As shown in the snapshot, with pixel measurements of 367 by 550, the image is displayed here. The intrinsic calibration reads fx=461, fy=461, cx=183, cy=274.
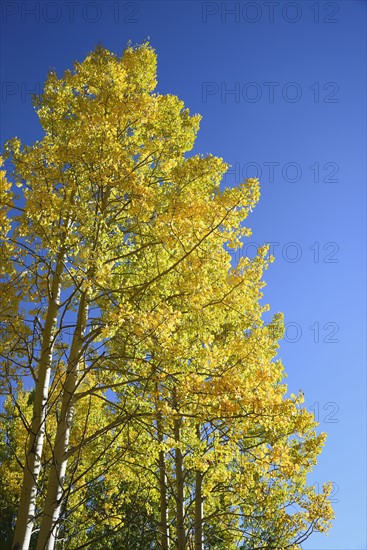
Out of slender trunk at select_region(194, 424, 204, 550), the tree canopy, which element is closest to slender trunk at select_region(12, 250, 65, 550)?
the tree canopy

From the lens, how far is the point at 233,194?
14.2 ft

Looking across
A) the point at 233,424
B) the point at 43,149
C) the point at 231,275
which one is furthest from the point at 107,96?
the point at 233,424

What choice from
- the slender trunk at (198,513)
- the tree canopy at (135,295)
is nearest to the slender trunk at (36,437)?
the tree canopy at (135,295)

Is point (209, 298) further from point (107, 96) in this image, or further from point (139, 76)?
point (139, 76)

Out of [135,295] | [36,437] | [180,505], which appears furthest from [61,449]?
[180,505]

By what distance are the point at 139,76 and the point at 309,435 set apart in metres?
6.34

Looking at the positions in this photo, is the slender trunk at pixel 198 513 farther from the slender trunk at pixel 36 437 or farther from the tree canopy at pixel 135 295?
the slender trunk at pixel 36 437

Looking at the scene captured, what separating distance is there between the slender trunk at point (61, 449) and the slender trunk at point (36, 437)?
0.50 feet

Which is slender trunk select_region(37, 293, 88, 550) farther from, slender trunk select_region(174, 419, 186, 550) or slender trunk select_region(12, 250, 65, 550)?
slender trunk select_region(174, 419, 186, 550)

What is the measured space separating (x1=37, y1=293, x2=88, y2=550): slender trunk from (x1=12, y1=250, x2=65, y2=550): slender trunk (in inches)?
6.1

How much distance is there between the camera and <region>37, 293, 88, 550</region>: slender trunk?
13.7 ft

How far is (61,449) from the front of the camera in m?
4.63

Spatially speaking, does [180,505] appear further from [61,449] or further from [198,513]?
[61,449]

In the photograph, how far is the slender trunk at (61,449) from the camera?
13.7 feet
